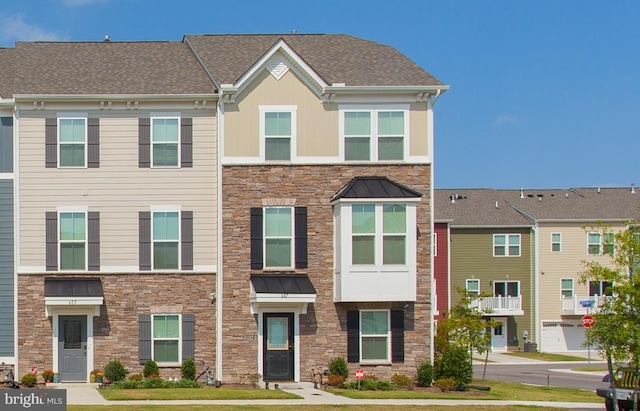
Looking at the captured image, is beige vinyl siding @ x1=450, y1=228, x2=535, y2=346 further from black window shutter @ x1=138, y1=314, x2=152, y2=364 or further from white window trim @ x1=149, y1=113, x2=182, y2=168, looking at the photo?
black window shutter @ x1=138, y1=314, x2=152, y2=364

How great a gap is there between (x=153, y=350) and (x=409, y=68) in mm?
12392

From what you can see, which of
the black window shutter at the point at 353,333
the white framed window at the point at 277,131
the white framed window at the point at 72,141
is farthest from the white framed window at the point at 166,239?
the black window shutter at the point at 353,333

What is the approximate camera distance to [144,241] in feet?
108

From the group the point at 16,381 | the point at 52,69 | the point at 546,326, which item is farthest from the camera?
the point at 546,326

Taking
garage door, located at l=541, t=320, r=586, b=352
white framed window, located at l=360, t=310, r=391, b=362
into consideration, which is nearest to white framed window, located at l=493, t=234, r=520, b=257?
garage door, located at l=541, t=320, r=586, b=352

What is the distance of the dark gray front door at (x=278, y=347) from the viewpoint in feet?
107

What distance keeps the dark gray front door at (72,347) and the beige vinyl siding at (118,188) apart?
1975mm

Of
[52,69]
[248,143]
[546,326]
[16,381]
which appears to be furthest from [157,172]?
[546,326]

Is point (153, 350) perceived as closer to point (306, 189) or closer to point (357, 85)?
point (306, 189)

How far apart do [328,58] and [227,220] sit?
6907 mm

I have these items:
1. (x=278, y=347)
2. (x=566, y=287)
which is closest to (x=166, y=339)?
(x=278, y=347)

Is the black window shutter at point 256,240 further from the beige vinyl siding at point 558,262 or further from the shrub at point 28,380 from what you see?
the beige vinyl siding at point 558,262

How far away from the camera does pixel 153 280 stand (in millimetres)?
32688

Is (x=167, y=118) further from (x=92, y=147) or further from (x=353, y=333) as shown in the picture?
(x=353, y=333)
